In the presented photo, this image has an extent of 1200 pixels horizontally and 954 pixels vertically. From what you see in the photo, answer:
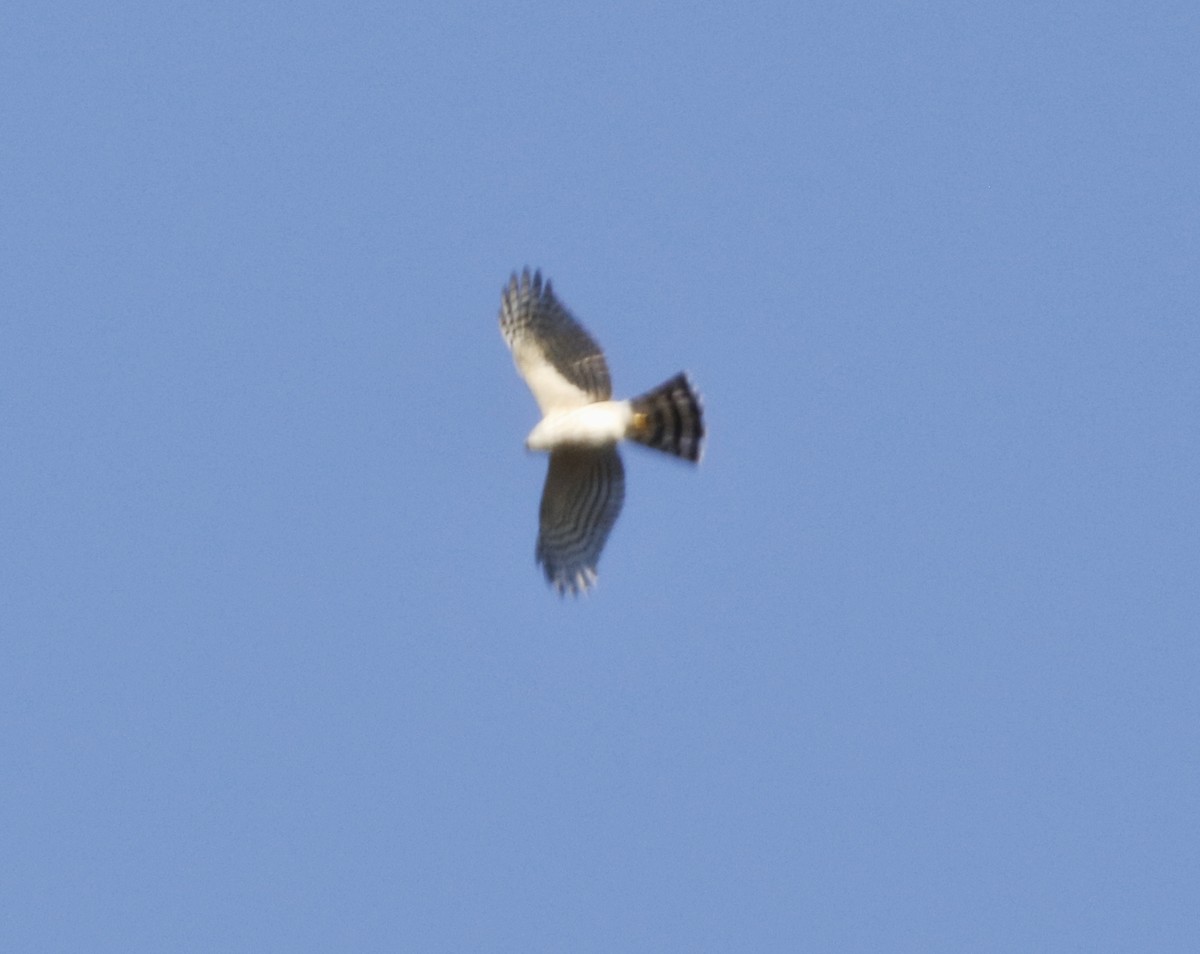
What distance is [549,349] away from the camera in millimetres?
19578

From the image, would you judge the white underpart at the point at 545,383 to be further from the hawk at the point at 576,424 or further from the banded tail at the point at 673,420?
the banded tail at the point at 673,420

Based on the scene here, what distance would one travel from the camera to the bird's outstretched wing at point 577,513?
1956 cm

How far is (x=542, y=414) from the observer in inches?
770

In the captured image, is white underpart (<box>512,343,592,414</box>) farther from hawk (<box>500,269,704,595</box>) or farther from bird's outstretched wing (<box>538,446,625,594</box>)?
bird's outstretched wing (<box>538,446,625,594</box>)

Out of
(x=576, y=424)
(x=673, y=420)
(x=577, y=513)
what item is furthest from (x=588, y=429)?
(x=577, y=513)

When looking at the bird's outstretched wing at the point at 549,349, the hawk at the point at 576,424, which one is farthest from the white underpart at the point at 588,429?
the bird's outstretched wing at the point at 549,349

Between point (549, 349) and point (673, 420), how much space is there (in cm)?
112

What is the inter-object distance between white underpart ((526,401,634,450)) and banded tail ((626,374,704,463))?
103mm

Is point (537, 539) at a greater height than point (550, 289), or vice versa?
point (550, 289)

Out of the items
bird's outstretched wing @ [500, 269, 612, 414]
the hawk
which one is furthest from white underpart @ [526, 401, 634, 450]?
bird's outstretched wing @ [500, 269, 612, 414]

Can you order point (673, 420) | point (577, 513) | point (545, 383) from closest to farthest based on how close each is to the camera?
point (673, 420) → point (545, 383) → point (577, 513)

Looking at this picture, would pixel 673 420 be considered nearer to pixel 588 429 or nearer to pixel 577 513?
pixel 588 429

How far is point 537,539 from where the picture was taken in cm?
2000

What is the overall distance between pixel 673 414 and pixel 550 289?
1376mm
